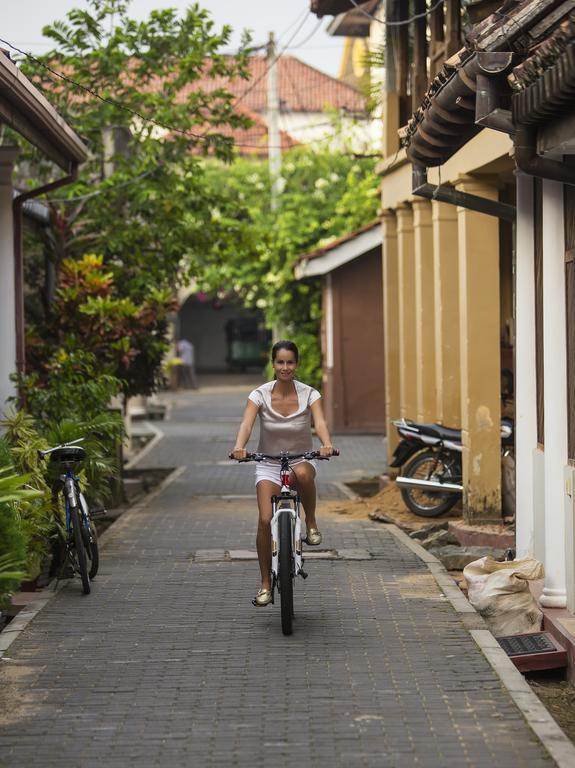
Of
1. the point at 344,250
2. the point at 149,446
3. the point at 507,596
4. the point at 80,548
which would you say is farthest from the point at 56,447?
the point at 344,250

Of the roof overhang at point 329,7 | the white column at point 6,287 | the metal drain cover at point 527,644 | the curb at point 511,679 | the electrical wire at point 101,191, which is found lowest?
the metal drain cover at point 527,644

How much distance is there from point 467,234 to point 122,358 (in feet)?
13.5

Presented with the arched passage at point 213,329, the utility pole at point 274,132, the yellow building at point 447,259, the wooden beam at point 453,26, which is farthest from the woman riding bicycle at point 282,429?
the arched passage at point 213,329

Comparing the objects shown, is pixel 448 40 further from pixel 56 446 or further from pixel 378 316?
pixel 378 316

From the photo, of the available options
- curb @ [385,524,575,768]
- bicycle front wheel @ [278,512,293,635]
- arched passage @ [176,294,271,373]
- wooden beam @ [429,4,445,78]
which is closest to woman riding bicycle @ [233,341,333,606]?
bicycle front wheel @ [278,512,293,635]

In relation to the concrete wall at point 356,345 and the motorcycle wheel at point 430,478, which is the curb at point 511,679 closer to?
the motorcycle wheel at point 430,478

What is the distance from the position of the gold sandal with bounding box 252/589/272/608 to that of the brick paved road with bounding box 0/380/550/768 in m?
0.14

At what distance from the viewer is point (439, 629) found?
9.01 meters

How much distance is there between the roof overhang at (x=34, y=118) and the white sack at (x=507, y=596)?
4675 mm

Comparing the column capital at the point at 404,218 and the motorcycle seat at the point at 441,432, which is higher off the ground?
the column capital at the point at 404,218

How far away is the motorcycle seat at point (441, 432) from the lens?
48.0ft

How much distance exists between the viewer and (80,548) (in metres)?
10.3

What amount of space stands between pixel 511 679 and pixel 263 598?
213cm

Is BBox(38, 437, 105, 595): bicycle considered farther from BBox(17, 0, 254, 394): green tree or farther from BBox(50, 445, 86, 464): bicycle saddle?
BBox(17, 0, 254, 394): green tree
